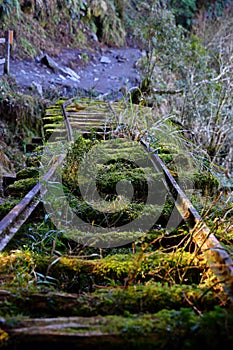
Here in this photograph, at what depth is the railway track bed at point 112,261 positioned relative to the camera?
129 cm

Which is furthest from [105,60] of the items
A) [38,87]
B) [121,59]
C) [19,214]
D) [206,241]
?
[206,241]

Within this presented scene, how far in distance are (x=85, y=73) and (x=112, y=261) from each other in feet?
37.1

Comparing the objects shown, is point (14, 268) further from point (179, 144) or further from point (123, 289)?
point (179, 144)

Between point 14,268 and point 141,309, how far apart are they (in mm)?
681

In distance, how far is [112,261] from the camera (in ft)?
6.36

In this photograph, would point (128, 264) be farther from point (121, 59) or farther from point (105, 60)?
point (121, 59)

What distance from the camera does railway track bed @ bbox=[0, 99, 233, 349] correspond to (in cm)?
129

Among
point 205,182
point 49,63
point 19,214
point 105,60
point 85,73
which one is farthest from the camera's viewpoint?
point 105,60

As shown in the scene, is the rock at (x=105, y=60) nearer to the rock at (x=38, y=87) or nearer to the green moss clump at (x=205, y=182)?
the rock at (x=38, y=87)

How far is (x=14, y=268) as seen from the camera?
1859 mm

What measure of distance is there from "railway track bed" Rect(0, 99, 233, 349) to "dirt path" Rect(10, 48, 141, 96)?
16.1 feet

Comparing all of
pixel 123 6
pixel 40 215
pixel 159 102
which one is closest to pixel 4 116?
pixel 159 102

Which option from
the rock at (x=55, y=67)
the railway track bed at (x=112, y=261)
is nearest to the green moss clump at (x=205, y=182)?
the railway track bed at (x=112, y=261)

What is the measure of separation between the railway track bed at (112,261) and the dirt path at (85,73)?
491cm
